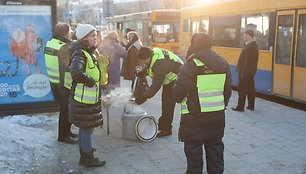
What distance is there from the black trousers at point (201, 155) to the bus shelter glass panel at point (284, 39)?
6.43m

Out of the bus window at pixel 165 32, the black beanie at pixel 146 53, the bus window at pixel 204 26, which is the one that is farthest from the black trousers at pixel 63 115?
the bus window at pixel 165 32

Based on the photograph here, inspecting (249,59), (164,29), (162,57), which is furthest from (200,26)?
(162,57)

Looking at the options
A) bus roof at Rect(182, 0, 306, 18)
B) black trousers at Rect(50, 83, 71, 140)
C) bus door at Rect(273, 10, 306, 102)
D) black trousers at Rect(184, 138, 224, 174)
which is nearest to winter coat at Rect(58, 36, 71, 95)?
black trousers at Rect(50, 83, 71, 140)

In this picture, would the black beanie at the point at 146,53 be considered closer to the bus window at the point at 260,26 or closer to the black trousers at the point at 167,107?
the black trousers at the point at 167,107

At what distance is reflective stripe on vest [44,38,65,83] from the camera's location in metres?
6.10

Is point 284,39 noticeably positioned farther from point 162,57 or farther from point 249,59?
point 162,57

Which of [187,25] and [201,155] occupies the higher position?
[187,25]

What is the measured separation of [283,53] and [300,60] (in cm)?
69

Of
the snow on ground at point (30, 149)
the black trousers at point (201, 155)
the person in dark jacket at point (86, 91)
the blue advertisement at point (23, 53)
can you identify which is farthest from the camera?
the blue advertisement at point (23, 53)

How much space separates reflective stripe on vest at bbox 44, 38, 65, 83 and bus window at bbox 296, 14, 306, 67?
615cm

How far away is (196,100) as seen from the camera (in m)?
4.03

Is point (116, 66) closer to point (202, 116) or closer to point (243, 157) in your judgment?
point (243, 157)

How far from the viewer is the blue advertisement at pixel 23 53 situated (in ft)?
25.5

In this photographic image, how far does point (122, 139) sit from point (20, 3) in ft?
11.9
